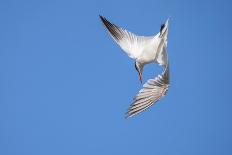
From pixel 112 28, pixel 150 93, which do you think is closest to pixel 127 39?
pixel 112 28

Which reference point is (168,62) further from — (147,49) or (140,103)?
(140,103)

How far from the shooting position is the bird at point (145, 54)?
2.76m

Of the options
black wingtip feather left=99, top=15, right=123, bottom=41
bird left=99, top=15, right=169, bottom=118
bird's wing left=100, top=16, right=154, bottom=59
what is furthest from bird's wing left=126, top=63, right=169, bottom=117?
black wingtip feather left=99, top=15, right=123, bottom=41

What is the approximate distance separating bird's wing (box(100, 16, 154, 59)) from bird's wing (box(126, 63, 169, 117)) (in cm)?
31

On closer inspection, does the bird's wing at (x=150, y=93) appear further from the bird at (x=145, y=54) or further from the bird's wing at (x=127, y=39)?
the bird's wing at (x=127, y=39)

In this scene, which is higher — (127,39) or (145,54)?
(127,39)

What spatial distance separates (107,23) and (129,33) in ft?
0.60

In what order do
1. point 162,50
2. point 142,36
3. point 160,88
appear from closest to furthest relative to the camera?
1. point 160,88
2. point 162,50
3. point 142,36

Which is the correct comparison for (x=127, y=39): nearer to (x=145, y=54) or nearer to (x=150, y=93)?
(x=145, y=54)

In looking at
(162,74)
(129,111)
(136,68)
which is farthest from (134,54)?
(129,111)

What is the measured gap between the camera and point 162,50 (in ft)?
9.98

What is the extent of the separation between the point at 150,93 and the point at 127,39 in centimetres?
56

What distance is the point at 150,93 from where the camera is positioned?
2.81 metres

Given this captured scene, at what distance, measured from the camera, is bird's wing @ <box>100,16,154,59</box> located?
3.17 meters
